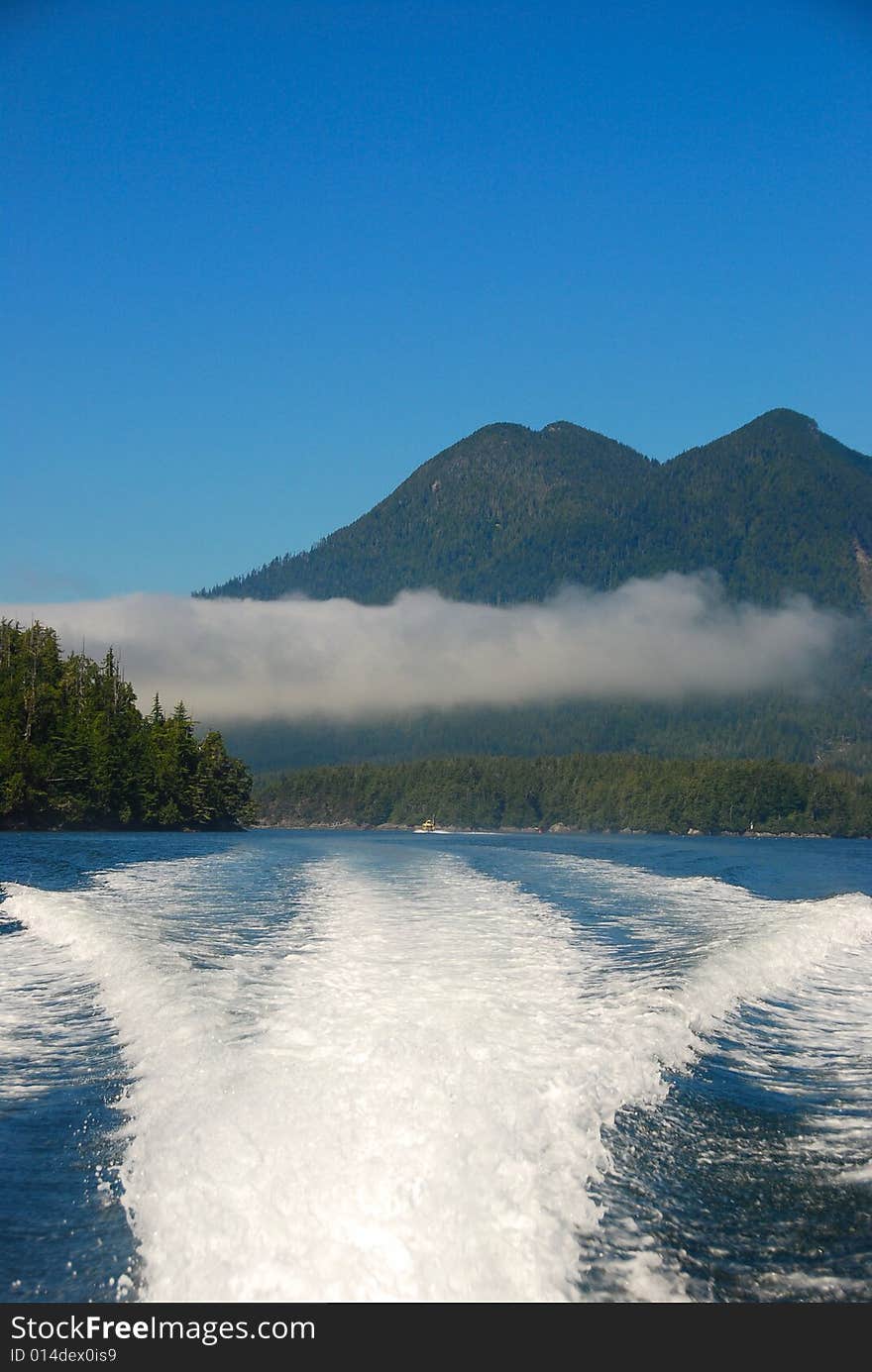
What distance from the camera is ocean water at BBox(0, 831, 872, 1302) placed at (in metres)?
6.53

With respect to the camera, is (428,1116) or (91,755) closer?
(428,1116)

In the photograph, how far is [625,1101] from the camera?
9797mm

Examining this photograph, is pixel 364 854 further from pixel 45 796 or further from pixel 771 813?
pixel 771 813

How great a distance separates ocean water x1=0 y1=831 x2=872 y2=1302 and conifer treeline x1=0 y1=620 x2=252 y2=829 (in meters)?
55.1

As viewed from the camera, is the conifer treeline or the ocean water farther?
the conifer treeline

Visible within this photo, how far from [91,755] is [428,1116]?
72.5 meters

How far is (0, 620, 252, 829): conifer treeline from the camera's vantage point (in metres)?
70.8

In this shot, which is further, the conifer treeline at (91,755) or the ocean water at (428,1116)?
the conifer treeline at (91,755)

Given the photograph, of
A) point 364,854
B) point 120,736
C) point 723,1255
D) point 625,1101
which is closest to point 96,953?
point 625,1101

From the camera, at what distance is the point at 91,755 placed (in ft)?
250

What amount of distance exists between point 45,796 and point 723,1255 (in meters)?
71.5

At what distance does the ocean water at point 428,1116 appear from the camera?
6531mm

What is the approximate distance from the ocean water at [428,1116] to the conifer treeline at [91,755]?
55.1m

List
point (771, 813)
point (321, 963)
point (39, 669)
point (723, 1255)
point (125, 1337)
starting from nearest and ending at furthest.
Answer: point (125, 1337), point (723, 1255), point (321, 963), point (39, 669), point (771, 813)
